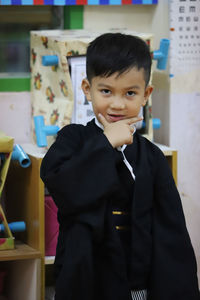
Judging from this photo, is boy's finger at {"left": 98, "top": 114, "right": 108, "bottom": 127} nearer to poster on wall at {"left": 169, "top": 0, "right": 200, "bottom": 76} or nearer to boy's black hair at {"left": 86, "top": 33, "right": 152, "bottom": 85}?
boy's black hair at {"left": 86, "top": 33, "right": 152, "bottom": 85}

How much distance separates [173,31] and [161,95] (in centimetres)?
26

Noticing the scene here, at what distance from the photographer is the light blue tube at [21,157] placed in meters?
1.82

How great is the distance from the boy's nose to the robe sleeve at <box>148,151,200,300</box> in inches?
7.3

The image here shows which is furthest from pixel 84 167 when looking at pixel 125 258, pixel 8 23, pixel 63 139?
pixel 8 23

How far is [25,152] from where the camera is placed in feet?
6.34

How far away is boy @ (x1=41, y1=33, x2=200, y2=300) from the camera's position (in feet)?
3.94

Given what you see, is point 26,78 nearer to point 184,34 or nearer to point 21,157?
point 21,157

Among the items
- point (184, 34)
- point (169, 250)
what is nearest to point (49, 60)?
point (184, 34)

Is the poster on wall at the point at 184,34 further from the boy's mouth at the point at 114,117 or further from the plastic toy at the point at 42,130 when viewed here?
the boy's mouth at the point at 114,117

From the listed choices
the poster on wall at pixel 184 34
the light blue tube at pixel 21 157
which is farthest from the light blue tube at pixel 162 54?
the light blue tube at pixel 21 157

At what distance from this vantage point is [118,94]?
1229 mm

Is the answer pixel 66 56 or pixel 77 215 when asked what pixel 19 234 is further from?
pixel 77 215

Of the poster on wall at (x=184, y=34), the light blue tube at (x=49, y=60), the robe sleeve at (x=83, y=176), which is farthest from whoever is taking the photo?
the poster on wall at (x=184, y=34)

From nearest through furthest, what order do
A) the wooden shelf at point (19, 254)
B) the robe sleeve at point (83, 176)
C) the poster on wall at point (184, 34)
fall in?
1. the robe sleeve at point (83, 176)
2. the wooden shelf at point (19, 254)
3. the poster on wall at point (184, 34)
